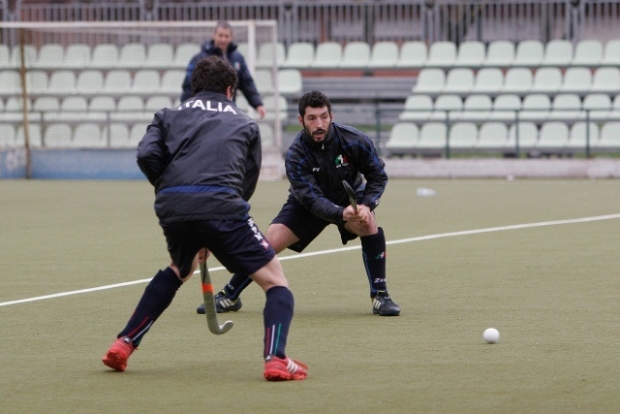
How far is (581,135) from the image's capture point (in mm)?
24609

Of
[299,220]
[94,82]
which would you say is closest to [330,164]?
[299,220]

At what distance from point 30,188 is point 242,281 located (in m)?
13.8

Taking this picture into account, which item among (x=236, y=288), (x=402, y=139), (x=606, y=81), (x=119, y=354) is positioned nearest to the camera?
(x=119, y=354)

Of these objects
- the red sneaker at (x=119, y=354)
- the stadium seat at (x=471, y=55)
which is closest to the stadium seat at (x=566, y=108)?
the stadium seat at (x=471, y=55)

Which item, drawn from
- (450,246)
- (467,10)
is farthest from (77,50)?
(450,246)

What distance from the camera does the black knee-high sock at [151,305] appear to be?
20.6 feet

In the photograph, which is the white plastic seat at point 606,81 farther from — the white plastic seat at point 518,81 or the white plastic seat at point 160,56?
the white plastic seat at point 160,56

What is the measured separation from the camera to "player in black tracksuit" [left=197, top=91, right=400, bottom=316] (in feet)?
26.0

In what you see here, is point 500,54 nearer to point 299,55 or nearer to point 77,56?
point 299,55

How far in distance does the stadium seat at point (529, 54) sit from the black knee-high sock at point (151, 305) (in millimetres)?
21801

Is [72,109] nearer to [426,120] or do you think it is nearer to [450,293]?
[426,120]

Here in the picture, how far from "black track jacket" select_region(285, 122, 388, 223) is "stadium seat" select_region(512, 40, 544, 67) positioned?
776 inches

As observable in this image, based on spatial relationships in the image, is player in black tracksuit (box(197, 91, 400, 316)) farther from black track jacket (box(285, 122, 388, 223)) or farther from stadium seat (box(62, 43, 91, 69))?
stadium seat (box(62, 43, 91, 69))

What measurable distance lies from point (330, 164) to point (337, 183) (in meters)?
0.15
